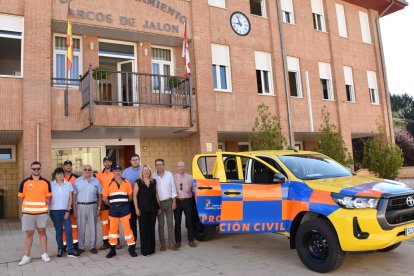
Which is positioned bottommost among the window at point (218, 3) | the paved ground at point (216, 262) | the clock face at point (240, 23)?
the paved ground at point (216, 262)

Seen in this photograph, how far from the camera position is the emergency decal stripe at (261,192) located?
6020 millimetres

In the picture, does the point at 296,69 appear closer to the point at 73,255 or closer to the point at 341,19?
the point at 341,19

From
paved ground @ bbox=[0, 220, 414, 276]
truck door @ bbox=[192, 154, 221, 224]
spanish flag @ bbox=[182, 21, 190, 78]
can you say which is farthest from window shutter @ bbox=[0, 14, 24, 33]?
truck door @ bbox=[192, 154, 221, 224]

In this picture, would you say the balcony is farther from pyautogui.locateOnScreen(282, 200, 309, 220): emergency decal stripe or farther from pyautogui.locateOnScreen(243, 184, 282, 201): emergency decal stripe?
pyautogui.locateOnScreen(282, 200, 309, 220): emergency decal stripe

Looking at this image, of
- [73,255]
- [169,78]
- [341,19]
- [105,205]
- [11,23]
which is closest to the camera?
[73,255]

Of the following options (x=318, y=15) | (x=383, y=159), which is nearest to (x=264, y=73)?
(x=318, y=15)

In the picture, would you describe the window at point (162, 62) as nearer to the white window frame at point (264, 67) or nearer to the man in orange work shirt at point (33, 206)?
the white window frame at point (264, 67)

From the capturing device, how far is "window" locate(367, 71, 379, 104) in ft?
63.3

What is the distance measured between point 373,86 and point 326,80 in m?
3.58

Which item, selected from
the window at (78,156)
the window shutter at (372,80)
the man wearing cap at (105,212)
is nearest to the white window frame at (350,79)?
the window shutter at (372,80)

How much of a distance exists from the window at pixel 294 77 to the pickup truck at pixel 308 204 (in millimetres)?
9782

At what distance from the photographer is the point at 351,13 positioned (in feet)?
62.5

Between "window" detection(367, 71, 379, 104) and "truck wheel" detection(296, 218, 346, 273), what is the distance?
624 inches

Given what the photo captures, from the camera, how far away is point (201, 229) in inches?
314
